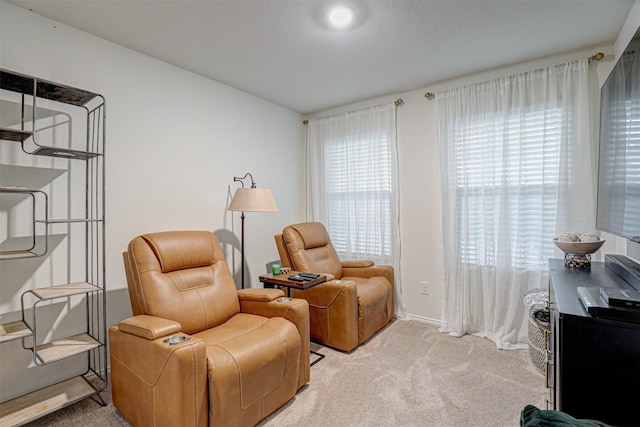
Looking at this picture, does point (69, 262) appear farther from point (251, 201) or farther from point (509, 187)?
point (509, 187)

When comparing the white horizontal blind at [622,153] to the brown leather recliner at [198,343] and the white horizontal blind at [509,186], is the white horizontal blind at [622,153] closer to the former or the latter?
the white horizontal blind at [509,186]

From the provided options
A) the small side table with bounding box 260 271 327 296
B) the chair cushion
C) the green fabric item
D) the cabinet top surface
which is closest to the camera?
the green fabric item

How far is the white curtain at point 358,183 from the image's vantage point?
3.58 m

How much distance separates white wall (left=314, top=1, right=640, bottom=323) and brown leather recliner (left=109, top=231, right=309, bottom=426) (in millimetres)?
1716

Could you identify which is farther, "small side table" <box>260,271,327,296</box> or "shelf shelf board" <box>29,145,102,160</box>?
"small side table" <box>260,271,327,296</box>

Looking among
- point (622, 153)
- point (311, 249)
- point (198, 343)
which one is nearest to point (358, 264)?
point (311, 249)

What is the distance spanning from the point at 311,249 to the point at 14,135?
96.0 inches

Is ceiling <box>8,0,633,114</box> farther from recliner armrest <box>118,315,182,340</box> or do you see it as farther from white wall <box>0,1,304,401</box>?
recliner armrest <box>118,315,182,340</box>

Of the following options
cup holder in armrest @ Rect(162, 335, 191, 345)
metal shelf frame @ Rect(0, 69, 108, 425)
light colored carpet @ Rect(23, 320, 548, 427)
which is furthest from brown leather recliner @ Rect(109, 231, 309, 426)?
metal shelf frame @ Rect(0, 69, 108, 425)

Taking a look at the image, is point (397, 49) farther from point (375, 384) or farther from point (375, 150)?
point (375, 384)

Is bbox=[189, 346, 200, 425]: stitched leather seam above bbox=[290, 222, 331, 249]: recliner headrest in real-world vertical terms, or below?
below

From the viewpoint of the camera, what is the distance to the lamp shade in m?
2.79

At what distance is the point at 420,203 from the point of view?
11.3 ft

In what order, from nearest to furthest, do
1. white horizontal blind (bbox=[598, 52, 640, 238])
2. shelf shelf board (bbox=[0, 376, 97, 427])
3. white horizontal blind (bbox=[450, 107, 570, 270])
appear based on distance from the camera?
white horizontal blind (bbox=[598, 52, 640, 238]) → shelf shelf board (bbox=[0, 376, 97, 427]) → white horizontal blind (bbox=[450, 107, 570, 270])
